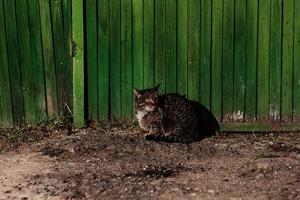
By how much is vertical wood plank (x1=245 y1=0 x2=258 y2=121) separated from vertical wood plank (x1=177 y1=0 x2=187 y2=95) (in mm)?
779

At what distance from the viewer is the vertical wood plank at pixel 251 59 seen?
855 cm

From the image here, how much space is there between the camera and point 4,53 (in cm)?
873

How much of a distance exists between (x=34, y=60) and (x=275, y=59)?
303 centimetres

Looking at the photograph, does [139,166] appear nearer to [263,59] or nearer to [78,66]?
[78,66]

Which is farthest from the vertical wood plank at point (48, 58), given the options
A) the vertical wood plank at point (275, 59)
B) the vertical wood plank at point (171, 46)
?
the vertical wood plank at point (275, 59)

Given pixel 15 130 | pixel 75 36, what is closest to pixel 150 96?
pixel 75 36

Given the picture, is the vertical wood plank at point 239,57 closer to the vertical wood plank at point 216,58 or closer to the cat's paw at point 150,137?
the vertical wood plank at point 216,58

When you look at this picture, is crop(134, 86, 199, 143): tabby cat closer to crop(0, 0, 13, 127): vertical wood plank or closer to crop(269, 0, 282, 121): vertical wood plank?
crop(269, 0, 282, 121): vertical wood plank

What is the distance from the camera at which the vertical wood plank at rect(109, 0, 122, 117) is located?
8.62 meters

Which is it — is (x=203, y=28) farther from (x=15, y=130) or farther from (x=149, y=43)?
(x=15, y=130)

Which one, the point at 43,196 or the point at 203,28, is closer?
the point at 43,196

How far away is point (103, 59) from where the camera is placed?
28.6 ft

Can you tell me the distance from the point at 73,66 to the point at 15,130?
1.10 metres

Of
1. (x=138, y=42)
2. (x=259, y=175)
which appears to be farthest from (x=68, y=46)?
(x=259, y=175)
